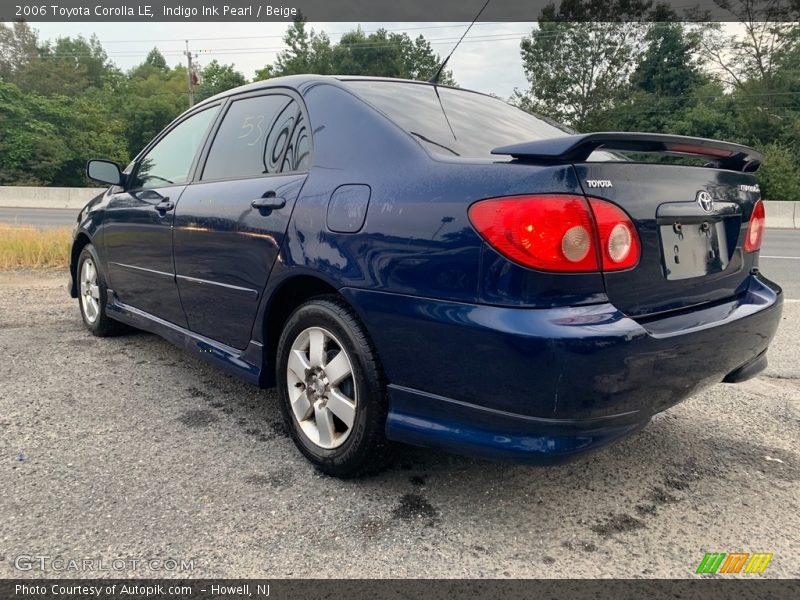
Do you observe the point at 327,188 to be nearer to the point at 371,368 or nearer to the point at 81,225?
the point at 371,368

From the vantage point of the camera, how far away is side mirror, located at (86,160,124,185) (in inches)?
161

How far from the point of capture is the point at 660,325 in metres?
1.92

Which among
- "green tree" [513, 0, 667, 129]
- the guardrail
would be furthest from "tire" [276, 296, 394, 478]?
"green tree" [513, 0, 667, 129]

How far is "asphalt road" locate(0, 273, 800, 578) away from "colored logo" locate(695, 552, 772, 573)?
33mm

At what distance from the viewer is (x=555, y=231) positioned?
1.78 m

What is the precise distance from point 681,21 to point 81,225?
43.6 meters

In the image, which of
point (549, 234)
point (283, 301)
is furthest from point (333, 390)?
point (549, 234)

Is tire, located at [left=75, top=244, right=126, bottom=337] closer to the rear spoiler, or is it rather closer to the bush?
the rear spoiler

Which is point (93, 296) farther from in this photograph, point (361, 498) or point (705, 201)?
point (705, 201)

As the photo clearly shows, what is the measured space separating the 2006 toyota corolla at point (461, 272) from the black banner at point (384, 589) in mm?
388

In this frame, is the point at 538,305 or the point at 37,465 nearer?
the point at 538,305

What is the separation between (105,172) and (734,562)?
13.8 feet

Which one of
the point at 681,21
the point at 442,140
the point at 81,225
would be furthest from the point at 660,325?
the point at 681,21

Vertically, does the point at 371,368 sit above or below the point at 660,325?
below
